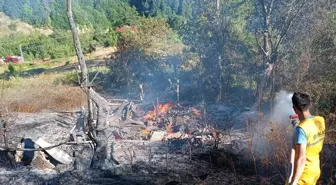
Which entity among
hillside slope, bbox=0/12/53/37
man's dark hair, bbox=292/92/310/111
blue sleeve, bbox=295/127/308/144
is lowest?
blue sleeve, bbox=295/127/308/144

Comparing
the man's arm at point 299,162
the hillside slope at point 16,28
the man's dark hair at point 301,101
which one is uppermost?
the hillside slope at point 16,28

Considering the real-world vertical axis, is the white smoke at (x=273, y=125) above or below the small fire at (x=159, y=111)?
above

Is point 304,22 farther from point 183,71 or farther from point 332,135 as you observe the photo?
point 183,71

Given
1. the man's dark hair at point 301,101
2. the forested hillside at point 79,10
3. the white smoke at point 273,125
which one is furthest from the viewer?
the forested hillside at point 79,10

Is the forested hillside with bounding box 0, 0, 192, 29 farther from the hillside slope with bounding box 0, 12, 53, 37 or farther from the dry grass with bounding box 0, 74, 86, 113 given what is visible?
the dry grass with bounding box 0, 74, 86, 113

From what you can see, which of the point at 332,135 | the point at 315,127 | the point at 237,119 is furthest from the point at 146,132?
the point at 315,127

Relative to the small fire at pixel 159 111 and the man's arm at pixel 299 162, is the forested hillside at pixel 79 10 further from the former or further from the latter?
the man's arm at pixel 299 162

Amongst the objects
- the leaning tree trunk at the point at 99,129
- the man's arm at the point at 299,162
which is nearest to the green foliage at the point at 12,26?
the leaning tree trunk at the point at 99,129

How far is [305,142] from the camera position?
3.74m

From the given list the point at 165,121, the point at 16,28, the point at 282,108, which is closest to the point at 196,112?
the point at 165,121

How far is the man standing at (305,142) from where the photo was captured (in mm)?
A: 3744

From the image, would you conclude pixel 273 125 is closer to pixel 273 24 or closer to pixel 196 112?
pixel 196 112

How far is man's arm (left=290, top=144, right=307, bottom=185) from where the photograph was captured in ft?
12.3

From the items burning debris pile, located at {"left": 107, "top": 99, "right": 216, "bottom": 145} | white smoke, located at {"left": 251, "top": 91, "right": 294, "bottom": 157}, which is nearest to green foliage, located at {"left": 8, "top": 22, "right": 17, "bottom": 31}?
burning debris pile, located at {"left": 107, "top": 99, "right": 216, "bottom": 145}
